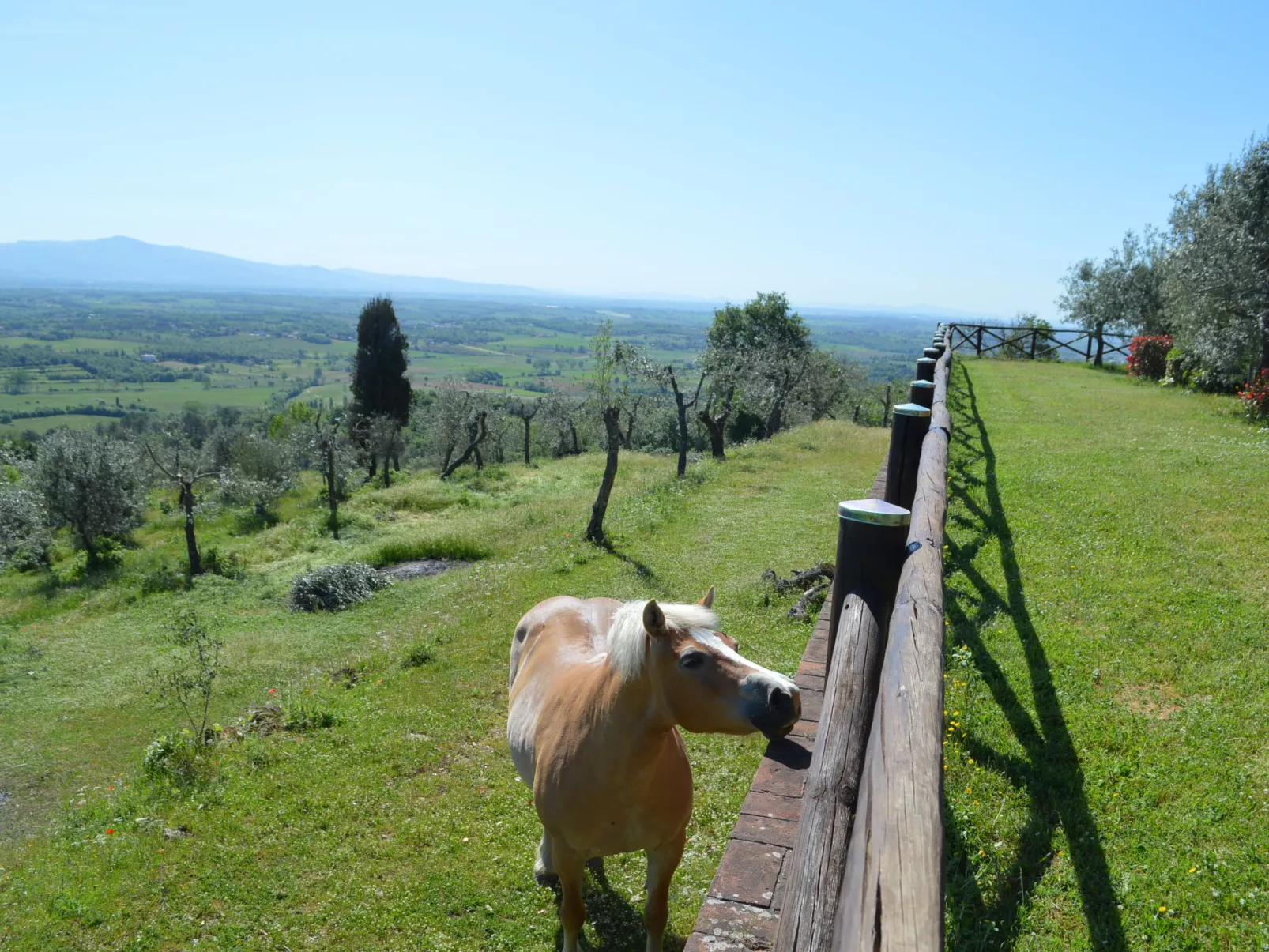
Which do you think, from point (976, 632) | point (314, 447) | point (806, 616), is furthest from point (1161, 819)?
point (314, 447)

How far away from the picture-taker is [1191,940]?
126 inches

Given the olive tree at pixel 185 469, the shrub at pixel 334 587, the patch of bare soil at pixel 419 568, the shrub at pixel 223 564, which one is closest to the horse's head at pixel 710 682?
the shrub at pixel 334 587

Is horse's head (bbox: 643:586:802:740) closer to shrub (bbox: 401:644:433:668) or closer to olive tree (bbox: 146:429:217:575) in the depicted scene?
shrub (bbox: 401:644:433:668)

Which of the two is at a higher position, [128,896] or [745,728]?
[745,728]

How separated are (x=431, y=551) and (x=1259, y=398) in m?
19.6

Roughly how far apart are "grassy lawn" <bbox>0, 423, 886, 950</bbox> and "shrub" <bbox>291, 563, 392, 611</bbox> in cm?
45

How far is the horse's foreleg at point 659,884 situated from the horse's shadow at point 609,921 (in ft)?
1.54

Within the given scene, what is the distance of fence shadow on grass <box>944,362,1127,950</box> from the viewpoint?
3426 mm

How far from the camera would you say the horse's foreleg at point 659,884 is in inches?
164

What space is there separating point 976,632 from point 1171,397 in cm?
1773

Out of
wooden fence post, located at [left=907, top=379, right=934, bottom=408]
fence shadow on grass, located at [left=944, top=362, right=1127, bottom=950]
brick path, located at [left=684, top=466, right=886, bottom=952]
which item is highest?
wooden fence post, located at [left=907, top=379, right=934, bottom=408]

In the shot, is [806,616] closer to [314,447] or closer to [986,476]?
[986,476]

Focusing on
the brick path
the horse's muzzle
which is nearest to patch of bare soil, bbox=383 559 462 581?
the brick path

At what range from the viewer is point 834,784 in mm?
2043
